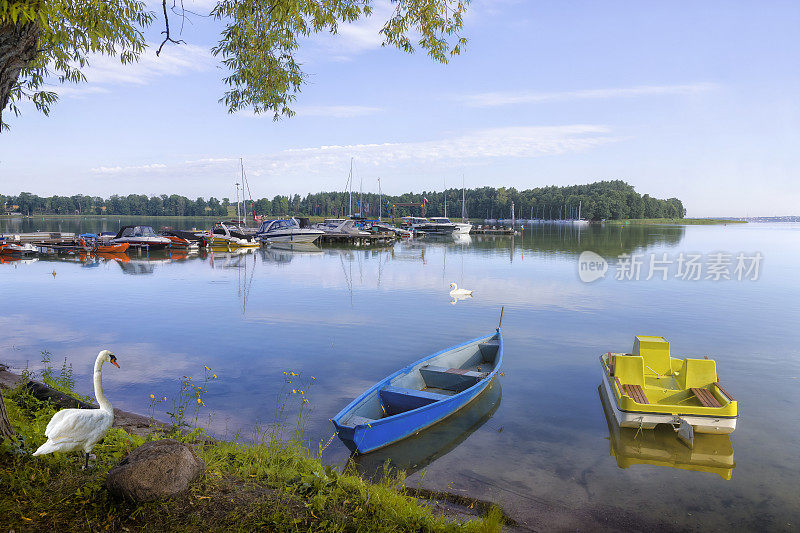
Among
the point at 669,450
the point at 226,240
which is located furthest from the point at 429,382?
the point at 226,240

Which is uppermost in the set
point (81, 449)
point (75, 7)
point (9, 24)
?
point (75, 7)

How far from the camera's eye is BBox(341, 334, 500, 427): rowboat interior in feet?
29.9

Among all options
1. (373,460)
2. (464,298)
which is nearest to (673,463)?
(373,460)

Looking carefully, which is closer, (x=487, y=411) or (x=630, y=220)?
(x=487, y=411)

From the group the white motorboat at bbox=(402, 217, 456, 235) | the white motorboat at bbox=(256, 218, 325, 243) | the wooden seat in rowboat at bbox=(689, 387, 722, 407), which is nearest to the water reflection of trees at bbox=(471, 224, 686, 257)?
the white motorboat at bbox=(402, 217, 456, 235)

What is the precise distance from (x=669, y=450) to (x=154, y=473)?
8495 millimetres

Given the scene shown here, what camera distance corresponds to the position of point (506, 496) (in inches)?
295

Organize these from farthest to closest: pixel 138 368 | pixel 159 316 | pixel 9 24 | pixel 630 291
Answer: pixel 630 291 < pixel 159 316 < pixel 138 368 < pixel 9 24

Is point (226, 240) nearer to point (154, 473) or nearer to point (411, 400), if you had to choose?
point (411, 400)

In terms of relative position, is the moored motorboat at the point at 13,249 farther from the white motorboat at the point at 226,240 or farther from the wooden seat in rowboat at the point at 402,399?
the wooden seat in rowboat at the point at 402,399

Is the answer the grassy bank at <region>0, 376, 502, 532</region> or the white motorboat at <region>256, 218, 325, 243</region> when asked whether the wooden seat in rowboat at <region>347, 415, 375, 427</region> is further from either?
the white motorboat at <region>256, 218, 325, 243</region>

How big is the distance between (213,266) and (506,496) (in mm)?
32153

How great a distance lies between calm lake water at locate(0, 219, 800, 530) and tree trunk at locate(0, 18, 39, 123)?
6334 mm

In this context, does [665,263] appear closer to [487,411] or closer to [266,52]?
[487,411]
